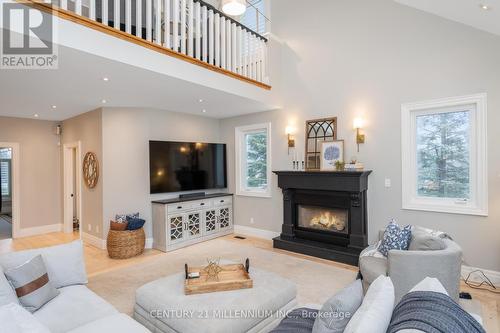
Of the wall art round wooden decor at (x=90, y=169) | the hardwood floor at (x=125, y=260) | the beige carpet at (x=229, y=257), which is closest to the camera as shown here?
the hardwood floor at (x=125, y=260)

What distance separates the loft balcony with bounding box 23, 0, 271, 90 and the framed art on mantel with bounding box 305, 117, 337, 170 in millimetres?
1081

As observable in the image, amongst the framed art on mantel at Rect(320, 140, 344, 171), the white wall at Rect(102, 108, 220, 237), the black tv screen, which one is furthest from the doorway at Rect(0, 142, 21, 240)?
the framed art on mantel at Rect(320, 140, 344, 171)

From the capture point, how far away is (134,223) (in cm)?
471

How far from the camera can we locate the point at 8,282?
1.92 m

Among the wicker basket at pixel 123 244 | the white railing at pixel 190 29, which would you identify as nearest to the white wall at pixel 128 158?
the wicker basket at pixel 123 244

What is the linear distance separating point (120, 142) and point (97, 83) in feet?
5.10

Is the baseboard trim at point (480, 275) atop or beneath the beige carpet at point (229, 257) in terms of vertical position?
atop

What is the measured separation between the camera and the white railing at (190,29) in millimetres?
3232

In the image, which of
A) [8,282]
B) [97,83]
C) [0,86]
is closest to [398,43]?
[97,83]

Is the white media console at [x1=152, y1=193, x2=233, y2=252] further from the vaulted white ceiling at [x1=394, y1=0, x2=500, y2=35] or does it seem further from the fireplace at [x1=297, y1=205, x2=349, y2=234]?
the vaulted white ceiling at [x1=394, y1=0, x2=500, y2=35]

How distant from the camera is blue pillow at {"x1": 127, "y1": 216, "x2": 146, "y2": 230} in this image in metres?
4.69

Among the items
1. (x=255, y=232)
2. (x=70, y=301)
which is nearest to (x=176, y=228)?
(x=255, y=232)

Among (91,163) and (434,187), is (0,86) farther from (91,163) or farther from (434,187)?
(434,187)

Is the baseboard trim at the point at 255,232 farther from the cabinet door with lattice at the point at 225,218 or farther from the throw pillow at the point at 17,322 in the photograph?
the throw pillow at the point at 17,322
